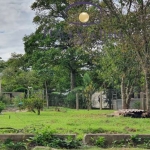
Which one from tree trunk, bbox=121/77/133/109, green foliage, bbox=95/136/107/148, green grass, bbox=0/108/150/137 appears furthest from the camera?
tree trunk, bbox=121/77/133/109

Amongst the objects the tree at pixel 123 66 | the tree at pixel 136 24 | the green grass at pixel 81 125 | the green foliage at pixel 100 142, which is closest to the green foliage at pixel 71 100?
the tree at pixel 123 66

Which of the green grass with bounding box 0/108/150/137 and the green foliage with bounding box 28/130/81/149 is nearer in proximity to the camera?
the green foliage with bounding box 28/130/81/149

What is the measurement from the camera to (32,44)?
2850 centimetres

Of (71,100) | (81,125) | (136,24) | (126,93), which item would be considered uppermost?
(136,24)

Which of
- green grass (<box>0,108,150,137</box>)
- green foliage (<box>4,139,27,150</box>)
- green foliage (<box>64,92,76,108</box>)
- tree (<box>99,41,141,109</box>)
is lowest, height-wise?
green foliage (<box>4,139,27,150</box>)

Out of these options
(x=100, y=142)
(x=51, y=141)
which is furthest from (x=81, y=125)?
(x=51, y=141)

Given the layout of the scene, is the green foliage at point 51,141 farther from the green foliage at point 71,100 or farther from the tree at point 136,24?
the green foliage at point 71,100

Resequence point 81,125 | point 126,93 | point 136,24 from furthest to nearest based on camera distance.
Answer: point 126,93 → point 136,24 → point 81,125

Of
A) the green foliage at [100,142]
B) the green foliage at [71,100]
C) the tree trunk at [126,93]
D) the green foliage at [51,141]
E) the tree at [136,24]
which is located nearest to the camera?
the green foliage at [51,141]

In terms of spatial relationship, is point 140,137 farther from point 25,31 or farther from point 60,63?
point 25,31

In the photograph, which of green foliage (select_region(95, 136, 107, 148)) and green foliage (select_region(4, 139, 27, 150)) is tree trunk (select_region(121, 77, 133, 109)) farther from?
green foliage (select_region(4, 139, 27, 150))

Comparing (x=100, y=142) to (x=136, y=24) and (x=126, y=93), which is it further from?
(x=126, y=93)

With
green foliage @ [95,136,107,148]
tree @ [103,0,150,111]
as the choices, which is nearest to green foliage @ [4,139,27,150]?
green foliage @ [95,136,107,148]

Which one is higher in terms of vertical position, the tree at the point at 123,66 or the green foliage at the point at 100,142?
the tree at the point at 123,66
